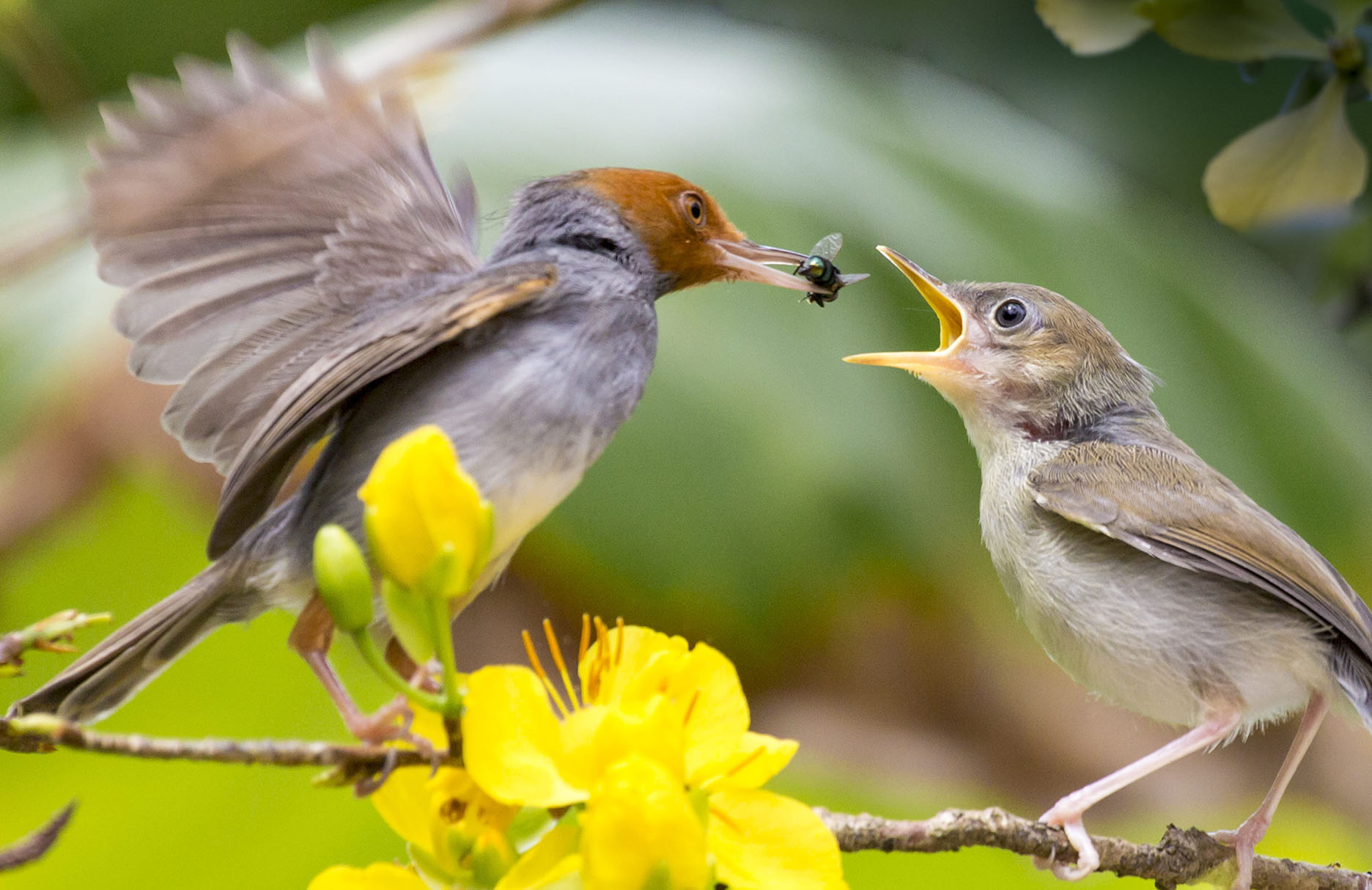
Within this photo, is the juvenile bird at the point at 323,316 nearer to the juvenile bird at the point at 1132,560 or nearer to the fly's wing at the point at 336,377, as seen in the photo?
the fly's wing at the point at 336,377

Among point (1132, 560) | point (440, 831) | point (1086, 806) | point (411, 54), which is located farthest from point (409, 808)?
point (411, 54)

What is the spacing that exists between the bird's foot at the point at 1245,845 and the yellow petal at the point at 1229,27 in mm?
435

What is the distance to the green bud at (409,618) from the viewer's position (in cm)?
46

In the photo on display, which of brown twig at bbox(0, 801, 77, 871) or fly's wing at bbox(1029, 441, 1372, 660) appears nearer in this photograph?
brown twig at bbox(0, 801, 77, 871)

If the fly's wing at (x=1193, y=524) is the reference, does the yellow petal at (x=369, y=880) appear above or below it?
above

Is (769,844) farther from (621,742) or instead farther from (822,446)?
(822,446)

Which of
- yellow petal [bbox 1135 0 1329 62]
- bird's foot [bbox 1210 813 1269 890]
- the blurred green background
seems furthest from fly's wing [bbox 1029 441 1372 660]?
the blurred green background

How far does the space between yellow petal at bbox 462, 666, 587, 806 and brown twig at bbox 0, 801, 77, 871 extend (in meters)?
0.14

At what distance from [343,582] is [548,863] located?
0.14 meters

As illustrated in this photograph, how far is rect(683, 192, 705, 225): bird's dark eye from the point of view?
0.73 metres

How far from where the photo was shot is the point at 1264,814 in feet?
2.23

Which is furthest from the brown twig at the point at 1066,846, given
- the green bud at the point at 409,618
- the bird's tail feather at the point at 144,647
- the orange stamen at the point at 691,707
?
the bird's tail feather at the point at 144,647

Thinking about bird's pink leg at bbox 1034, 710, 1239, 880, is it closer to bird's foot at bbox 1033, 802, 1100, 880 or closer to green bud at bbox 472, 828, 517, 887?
bird's foot at bbox 1033, 802, 1100, 880

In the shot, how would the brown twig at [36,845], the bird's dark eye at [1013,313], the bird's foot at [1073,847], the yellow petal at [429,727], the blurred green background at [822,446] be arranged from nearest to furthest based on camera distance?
the brown twig at [36,845] < the yellow petal at [429,727] < the bird's foot at [1073,847] < the bird's dark eye at [1013,313] < the blurred green background at [822,446]
